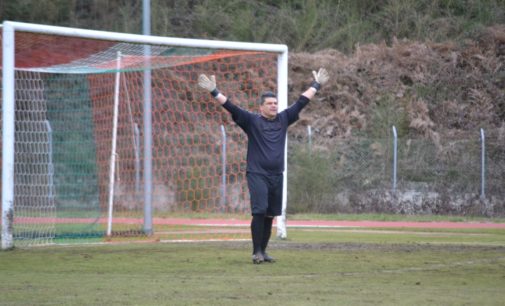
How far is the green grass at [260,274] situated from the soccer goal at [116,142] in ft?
5.77

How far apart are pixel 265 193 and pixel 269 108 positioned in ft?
3.42

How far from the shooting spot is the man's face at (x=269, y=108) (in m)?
11.3

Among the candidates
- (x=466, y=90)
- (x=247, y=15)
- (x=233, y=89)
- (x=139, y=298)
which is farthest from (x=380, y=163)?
(x=139, y=298)

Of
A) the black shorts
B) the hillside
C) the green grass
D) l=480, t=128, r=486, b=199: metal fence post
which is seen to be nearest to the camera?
the green grass

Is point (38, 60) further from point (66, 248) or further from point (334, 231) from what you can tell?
point (334, 231)

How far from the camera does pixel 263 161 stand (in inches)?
443

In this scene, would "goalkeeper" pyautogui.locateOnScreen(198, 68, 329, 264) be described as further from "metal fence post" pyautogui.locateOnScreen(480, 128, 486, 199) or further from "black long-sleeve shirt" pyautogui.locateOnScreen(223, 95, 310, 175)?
"metal fence post" pyautogui.locateOnScreen(480, 128, 486, 199)

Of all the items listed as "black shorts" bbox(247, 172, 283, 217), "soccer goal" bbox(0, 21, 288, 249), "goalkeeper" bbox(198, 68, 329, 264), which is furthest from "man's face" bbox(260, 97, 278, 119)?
"soccer goal" bbox(0, 21, 288, 249)

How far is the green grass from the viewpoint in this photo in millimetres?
8062

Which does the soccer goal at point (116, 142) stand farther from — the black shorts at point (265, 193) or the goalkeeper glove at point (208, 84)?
the black shorts at point (265, 193)

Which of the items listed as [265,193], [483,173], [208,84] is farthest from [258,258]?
[483,173]

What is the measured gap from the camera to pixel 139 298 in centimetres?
802

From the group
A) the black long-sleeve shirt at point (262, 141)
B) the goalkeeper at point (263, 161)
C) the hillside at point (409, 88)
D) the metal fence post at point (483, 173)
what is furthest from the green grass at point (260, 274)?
the hillside at point (409, 88)

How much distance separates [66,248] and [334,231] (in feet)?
21.0
